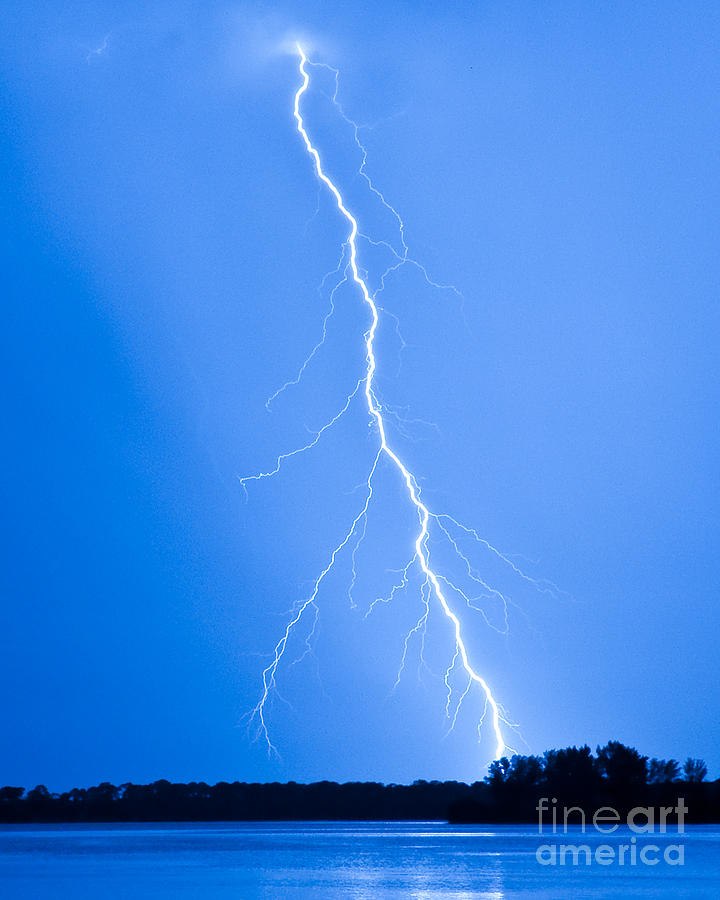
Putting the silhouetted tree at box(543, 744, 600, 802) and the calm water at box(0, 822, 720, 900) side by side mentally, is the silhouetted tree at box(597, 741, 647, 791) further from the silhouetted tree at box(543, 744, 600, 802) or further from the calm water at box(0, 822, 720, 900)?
the calm water at box(0, 822, 720, 900)

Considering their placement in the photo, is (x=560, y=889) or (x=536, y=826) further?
(x=536, y=826)

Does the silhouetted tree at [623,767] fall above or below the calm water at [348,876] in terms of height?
above

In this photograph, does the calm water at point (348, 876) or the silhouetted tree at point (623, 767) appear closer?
the calm water at point (348, 876)

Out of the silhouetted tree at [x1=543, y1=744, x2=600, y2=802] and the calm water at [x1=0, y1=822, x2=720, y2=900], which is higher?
the silhouetted tree at [x1=543, y1=744, x2=600, y2=802]

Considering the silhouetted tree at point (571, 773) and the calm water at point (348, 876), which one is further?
the silhouetted tree at point (571, 773)

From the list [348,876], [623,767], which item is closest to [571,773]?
[623,767]

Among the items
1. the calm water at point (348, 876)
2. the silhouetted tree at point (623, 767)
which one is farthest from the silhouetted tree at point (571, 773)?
the calm water at point (348, 876)

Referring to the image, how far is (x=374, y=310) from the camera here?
25.6 metres

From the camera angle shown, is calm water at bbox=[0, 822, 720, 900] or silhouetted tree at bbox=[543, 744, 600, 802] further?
silhouetted tree at bbox=[543, 744, 600, 802]

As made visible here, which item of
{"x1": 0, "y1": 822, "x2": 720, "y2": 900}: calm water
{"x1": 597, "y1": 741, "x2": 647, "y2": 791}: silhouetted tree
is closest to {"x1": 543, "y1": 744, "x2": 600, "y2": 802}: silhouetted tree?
{"x1": 597, "y1": 741, "x2": 647, "y2": 791}: silhouetted tree

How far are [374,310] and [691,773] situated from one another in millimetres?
37813

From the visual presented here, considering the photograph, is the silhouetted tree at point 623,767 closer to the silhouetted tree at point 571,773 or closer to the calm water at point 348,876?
the silhouetted tree at point 571,773

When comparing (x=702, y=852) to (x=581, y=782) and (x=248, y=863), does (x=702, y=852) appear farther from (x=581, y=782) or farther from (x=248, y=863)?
(x=581, y=782)

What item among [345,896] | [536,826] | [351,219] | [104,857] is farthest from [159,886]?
[536,826]
